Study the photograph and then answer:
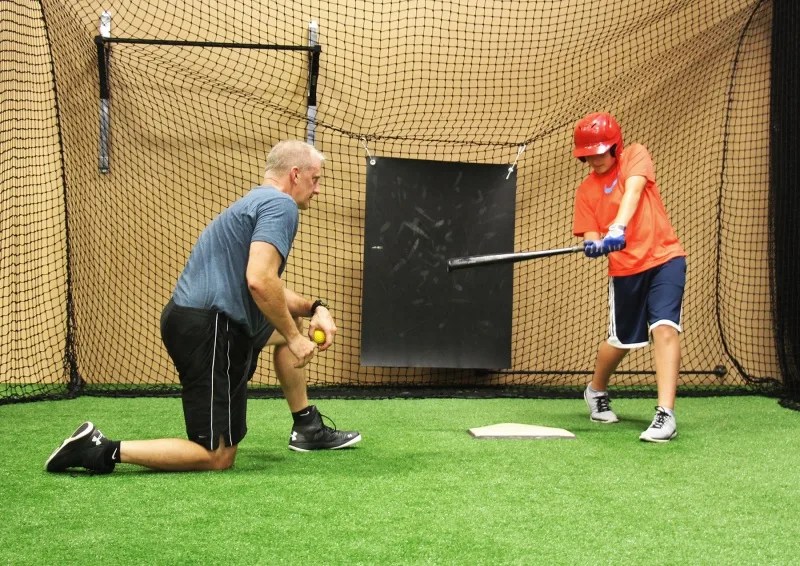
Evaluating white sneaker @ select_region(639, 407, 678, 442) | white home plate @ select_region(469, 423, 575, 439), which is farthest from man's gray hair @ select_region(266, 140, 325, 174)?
white sneaker @ select_region(639, 407, 678, 442)

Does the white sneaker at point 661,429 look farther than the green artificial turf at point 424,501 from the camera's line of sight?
Yes

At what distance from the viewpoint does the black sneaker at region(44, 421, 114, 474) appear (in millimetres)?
3459

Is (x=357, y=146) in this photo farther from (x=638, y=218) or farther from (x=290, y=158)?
(x=290, y=158)

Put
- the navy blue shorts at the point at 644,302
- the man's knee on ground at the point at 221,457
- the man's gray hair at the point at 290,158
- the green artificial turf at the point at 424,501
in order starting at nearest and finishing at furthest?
the green artificial turf at the point at 424,501 < the man's knee on ground at the point at 221,457 < the man's gray hair at the point at 290,158 < the navy blue shorts at the point at 644,302

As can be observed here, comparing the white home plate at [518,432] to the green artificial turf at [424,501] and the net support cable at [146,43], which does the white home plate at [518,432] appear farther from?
the net support cable at [146,43]

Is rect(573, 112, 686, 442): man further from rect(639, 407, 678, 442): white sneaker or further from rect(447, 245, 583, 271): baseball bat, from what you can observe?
rect(447, 245, 583, 271): baseball bat

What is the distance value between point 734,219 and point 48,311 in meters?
5.21

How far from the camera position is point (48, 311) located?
6.62 metres

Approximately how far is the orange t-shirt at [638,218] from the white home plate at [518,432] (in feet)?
3.09

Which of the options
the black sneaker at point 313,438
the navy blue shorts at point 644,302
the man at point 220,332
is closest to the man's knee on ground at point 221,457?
the man at point 220,332

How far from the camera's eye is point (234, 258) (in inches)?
141

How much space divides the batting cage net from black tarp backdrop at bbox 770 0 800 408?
0.16 meters

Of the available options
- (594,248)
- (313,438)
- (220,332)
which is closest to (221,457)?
(220,332)

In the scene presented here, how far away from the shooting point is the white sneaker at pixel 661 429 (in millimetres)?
4516
